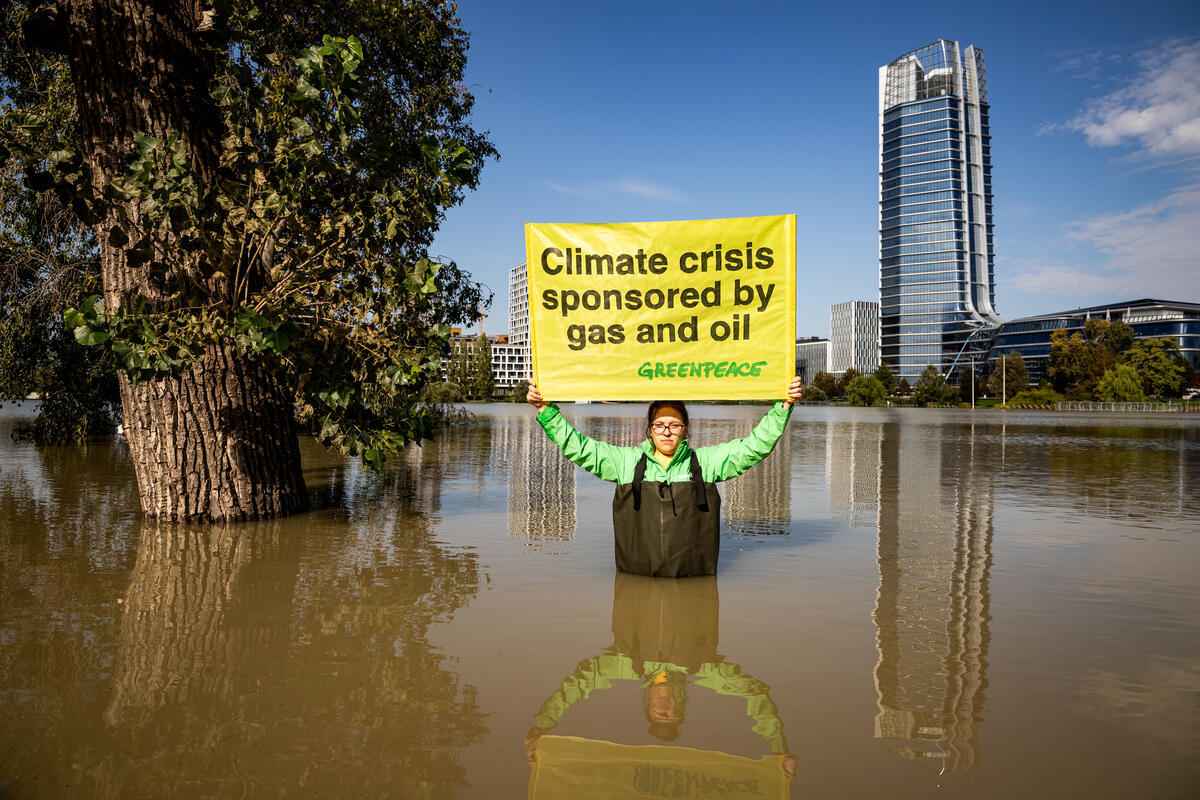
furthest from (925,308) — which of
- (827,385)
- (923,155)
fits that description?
(923,155)

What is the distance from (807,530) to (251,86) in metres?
7.62

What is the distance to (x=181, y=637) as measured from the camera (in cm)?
481

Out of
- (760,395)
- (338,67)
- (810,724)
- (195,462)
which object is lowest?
(810,724)

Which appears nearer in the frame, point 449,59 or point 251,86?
point 251,86

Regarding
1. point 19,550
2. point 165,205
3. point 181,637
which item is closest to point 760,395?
point 181,637

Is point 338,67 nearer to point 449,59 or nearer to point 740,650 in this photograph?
point 740,650

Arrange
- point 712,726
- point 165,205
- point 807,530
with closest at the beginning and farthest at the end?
point 712,726 → point 165,205 → point 807,530

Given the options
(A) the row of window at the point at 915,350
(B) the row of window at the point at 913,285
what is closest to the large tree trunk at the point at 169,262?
(A) the row of window at the point at 915,350

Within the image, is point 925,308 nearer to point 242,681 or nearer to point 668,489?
point 668,489

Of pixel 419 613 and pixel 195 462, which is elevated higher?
pixel 195 462

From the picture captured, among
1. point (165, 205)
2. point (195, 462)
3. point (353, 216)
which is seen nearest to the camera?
point (165, 205)

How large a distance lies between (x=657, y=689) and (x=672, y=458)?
7.71 ft

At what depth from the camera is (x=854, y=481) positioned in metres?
14.1

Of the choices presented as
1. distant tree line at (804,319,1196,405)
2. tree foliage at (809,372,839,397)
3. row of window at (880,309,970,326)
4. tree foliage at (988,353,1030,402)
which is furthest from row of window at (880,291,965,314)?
tree foliage at (988,353,1030,402)
